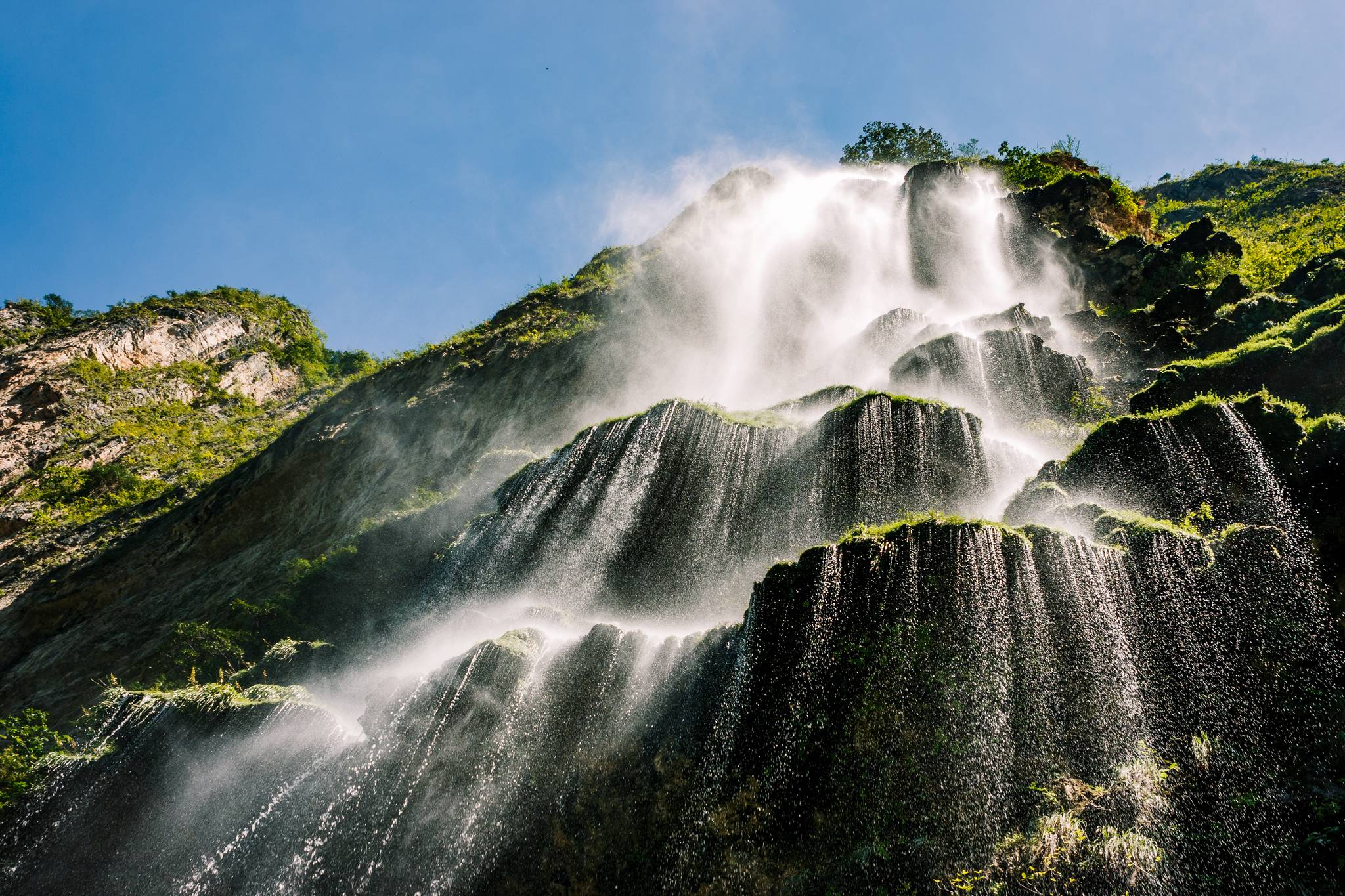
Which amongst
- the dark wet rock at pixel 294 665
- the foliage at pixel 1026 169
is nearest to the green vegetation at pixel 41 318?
the dark wet rock at pixel 294 665

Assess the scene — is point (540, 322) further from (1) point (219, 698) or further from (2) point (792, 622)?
(2) point (792, 622)

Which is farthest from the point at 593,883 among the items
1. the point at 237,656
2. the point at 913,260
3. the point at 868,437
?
the point at 913,260

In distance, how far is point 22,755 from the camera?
42.1 feet

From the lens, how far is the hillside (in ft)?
22.6

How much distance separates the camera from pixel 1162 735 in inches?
269

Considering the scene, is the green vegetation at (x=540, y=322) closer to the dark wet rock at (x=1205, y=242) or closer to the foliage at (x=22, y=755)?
the foliage at (x=22, y=755)

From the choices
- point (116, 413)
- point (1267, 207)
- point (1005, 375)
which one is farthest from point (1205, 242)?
point (116, 413)

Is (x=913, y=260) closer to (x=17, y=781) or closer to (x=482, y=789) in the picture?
(x=482, y=789)

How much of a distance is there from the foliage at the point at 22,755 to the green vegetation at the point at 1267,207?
30465 millimetres

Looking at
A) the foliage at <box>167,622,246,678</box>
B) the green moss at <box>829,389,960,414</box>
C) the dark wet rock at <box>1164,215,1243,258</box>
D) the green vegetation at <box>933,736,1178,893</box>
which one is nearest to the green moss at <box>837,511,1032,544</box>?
the green vegetation at <box>933,736,1178,893</box>

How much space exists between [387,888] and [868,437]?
10902 millimetres

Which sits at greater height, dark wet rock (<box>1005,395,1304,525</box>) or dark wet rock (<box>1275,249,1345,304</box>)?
dark wet rock (<box>1275,249,1345,304</box>)

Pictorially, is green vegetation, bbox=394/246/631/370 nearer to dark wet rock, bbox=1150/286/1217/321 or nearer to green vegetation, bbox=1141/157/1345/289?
dark wet rock, bbox=1150/286/1217/321

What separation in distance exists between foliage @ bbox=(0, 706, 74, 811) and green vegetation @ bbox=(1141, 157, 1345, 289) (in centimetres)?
3046
